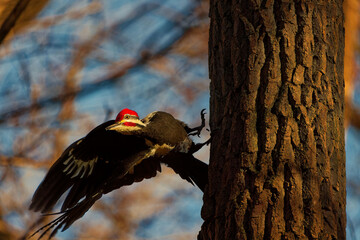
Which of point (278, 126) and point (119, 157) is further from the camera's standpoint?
point (119, 157)

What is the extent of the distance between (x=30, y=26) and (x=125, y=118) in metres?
3.03

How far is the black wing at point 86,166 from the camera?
10.1 feet

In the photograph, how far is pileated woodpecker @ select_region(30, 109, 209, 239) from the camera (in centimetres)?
306

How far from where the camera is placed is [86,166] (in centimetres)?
318

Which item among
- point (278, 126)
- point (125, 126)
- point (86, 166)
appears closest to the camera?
point (278, 126)

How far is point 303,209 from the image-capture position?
1.91 metres

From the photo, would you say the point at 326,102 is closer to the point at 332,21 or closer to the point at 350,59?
the point at 332,21

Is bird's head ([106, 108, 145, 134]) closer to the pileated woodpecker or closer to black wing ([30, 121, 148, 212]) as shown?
the pileated woodpecker

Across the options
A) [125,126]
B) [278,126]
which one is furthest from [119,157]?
Result: [278,126]

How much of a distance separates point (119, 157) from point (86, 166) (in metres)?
0.29

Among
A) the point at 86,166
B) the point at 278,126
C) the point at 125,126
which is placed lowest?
the point at 278,126

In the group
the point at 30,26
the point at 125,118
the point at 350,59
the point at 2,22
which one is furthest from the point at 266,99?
the point at 30,26

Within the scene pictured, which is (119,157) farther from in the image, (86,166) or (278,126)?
(278,126)

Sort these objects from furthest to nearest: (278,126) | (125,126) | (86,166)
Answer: (86,166) < (125,126) < (278,126)
